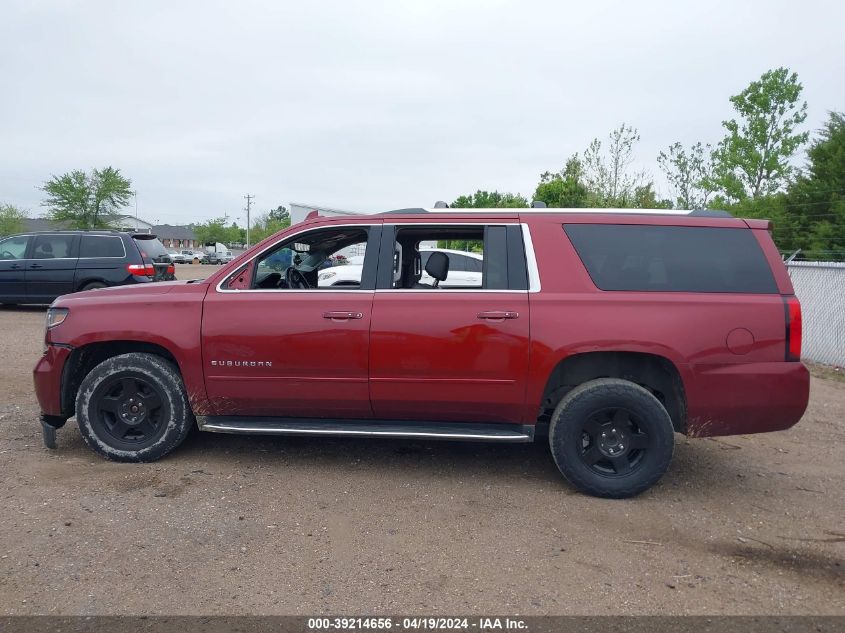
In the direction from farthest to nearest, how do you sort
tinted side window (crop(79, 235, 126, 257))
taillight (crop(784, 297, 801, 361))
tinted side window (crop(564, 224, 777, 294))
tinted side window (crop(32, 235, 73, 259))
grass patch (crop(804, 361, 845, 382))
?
tinted side window (crop(32, 235, 73, 259))
tinted side window (crop(79, 235, 126, 257))
grass patch (crop(804, 361, 845, 382))
tinted side window (crop(564, 224, 777, 294))
taillight (crop(784, 297, 801, 361))

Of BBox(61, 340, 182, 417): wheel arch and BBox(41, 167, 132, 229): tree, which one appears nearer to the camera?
BBox(61, 340, 182, 417): wheel arch

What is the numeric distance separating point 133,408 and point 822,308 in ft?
31.2

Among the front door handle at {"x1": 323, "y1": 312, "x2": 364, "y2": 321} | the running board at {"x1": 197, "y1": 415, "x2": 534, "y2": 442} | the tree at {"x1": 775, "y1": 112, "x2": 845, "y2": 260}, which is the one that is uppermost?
the tree at {"x1": 775, "y1": 112, "x2": 845, "y2": 260}

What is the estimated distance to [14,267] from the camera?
12.7 meters

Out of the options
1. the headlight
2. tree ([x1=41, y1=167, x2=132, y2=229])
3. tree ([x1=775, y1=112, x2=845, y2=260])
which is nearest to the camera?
the headlight

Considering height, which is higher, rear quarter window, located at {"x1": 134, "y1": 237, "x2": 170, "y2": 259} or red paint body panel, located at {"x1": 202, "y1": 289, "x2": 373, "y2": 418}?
rear quarter window, located at {"x1": 134, "y1": 237, "x2": 170, "y2": 259}

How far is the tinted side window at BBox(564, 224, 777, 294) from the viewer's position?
13.5ft

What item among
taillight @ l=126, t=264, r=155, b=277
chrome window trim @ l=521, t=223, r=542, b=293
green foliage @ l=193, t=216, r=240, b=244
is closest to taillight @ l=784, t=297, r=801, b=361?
chrome window trim @ l=521, t=223, r=542, b=293

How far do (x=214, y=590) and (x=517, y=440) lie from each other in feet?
6.78

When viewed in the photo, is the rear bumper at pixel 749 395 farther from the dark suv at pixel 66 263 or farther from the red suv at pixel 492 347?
the dark suv at pixel 66 263

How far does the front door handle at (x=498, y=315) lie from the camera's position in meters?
4.15

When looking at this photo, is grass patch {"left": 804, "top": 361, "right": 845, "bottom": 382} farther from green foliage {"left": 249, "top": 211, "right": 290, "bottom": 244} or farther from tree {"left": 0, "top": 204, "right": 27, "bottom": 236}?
green foliage {"left": 249, "top": 211, "right": 290, "bottom": 244}

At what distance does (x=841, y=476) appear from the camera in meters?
4.69

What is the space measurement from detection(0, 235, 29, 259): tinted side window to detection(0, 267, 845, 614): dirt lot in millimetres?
8999
